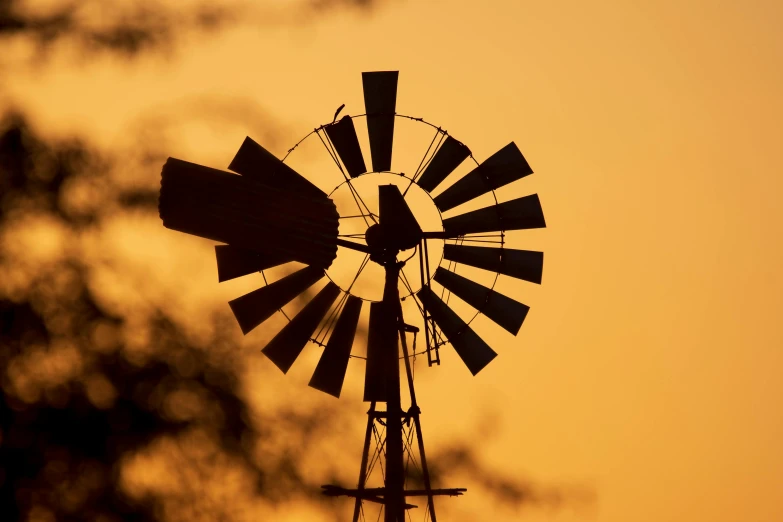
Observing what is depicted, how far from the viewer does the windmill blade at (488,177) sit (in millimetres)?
19078

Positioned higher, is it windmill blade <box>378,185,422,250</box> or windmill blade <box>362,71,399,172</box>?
windmill blade <box>362,71,399,172</box>

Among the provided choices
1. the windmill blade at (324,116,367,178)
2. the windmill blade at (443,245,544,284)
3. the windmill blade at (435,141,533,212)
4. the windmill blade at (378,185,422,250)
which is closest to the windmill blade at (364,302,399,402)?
the windmill blade at (378,185,422,250)

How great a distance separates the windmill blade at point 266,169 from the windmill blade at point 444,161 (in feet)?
4.54

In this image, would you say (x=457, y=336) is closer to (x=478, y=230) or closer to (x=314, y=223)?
(x=478, y=230)

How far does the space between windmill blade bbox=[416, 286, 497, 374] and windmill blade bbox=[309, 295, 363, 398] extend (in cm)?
82

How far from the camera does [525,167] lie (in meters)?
19.1

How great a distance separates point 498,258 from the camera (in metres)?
19.3

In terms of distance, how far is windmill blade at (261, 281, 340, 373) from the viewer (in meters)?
18.8

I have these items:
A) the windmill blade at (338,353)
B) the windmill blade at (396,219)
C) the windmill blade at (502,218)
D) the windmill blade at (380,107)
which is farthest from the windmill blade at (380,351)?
the windmill blade at (380,107)

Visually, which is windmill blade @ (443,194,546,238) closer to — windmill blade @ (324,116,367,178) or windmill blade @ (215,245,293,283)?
windmill blade @ (324,116,367,178)

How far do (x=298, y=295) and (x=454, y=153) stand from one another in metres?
2.50

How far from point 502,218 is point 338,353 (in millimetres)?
2554

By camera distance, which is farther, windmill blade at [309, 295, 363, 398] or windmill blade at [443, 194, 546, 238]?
windmill blade at [443, 194, 546, 238]

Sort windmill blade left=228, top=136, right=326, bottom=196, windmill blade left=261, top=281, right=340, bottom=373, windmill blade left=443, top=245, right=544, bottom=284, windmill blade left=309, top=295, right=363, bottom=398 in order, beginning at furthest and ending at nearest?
windmill blade left=443, top=245, right=544, bottom=284 → windmill blade left=309, top=295, right=363, bottom=398 → windmill blade left=261, top=281, right=340, bottom=373 → windmill blade left=228, top=136, right=326, bottom=196
